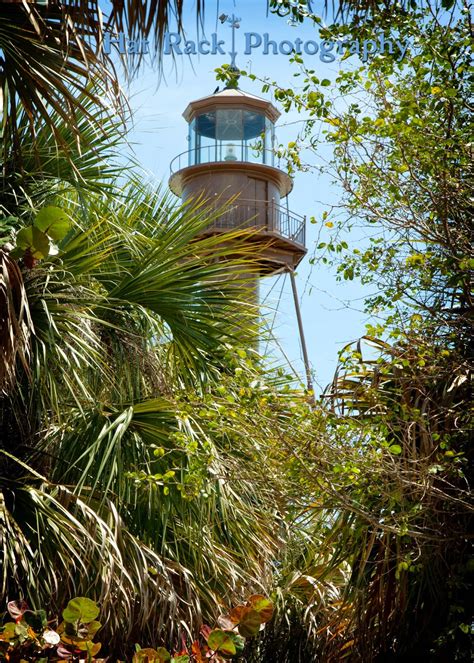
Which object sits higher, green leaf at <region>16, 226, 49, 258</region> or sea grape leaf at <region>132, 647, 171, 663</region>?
green leaf at <region>16, 226, 49, 258</region>

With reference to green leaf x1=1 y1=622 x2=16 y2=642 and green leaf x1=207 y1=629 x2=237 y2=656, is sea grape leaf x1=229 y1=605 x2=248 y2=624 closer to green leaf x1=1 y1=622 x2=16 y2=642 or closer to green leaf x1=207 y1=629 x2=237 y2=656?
green leaf x1=207 y1=629 x2=237 y2=656

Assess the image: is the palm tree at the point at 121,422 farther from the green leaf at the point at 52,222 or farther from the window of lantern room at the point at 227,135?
the window of lantern room at the point at 227,135

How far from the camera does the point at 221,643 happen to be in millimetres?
A: 4148

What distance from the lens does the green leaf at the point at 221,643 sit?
414 centimetres

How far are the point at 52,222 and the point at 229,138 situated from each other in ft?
38.2

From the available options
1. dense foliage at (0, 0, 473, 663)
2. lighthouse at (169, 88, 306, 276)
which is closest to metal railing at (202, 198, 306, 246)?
lighthouse at (169, 88, 306, 276)

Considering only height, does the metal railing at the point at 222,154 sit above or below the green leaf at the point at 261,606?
above

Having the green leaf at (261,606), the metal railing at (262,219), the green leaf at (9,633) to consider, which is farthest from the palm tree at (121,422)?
the metal railing at (262,219)

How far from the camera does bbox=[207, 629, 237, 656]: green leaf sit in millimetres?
4141

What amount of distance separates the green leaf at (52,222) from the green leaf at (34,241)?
0.13ft

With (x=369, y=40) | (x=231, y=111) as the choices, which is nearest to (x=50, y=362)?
(x=369, y=40)

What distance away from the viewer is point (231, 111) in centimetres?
1706

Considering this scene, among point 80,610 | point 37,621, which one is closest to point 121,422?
point 37,621

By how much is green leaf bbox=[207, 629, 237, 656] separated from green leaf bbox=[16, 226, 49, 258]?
2471 millimetres
